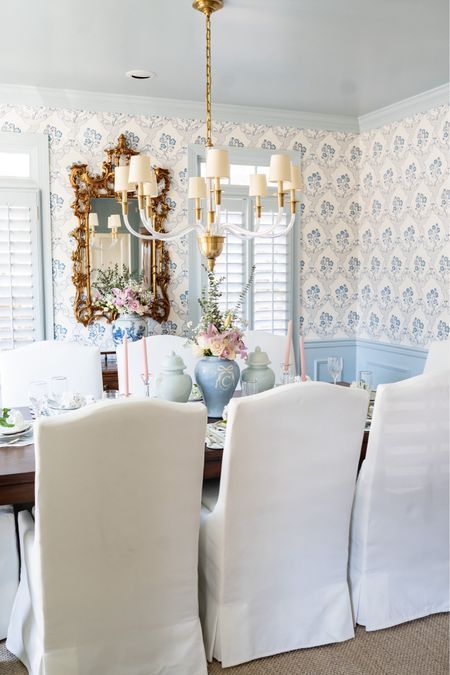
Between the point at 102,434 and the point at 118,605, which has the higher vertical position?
the point at 102,434

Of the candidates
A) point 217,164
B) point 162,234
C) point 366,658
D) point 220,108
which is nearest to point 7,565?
point 366,658

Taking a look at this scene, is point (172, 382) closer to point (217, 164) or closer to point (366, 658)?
point (217, 164)

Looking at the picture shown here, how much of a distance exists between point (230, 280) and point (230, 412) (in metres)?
2.83

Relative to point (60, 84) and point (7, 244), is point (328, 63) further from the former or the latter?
point (7, 244)

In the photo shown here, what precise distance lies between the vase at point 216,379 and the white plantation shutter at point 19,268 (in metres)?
1.85

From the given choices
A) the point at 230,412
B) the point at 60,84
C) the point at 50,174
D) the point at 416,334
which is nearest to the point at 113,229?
the point at 50,174

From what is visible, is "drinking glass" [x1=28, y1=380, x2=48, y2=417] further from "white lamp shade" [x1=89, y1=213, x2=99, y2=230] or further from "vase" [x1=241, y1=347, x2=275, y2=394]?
"white lamp shade" [x1=89, y1=213, x2=99, y2=230]

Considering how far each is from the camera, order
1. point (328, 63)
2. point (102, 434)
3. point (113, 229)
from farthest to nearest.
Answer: point (113, 229), point (328, 63), point (102, 434)

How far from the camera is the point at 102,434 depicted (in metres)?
1.75

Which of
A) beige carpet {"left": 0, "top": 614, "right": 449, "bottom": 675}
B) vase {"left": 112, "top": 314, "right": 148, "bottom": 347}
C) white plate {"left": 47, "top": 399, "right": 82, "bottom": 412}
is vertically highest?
vase {"left": 112, "top": 314, "right": 148, "bottom": 347}

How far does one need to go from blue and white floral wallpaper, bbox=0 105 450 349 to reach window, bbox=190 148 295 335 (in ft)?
0.37

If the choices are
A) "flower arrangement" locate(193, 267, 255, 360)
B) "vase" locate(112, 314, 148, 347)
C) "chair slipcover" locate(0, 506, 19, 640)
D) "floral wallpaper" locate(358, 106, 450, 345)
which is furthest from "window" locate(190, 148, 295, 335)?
"chair slipcover" locate(0, 506, 19, 640)

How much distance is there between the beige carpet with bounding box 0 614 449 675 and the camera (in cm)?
211

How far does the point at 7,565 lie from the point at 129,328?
6.63 ft
